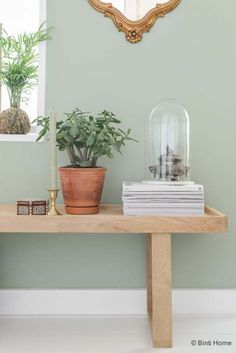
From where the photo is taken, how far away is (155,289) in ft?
5.73

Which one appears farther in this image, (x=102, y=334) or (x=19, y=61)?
(x=19, y=61)

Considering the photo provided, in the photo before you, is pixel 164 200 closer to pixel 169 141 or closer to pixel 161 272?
pixel 161 272

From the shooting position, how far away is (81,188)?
185 cm

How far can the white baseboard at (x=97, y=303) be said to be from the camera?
2.17 m

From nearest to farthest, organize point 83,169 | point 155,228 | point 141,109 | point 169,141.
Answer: point 155,228 < point 83,169 < point 169,141 < point 141,109

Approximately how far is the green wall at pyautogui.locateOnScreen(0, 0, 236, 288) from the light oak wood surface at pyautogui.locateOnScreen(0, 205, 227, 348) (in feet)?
1.49

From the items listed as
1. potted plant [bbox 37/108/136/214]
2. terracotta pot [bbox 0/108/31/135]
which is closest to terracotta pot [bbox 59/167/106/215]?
potted plant [bbox 37/108/136/214]

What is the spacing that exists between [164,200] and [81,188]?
0.34 meters

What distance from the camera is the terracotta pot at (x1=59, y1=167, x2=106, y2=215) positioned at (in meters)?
1.84

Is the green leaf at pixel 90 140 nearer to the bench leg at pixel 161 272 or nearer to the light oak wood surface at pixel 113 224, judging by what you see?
the light oak wood surface at pixel 113 224

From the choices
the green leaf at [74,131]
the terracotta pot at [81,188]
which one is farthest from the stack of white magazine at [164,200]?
the green leaf at [74,131]

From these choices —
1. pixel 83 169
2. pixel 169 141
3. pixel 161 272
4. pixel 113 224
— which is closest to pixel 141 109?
pixel 169 141

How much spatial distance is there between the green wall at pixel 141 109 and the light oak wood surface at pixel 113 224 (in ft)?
1.53

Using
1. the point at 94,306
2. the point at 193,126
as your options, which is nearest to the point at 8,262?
the point at 94,306
